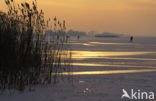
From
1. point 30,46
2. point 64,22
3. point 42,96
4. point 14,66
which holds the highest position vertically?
point 64,22

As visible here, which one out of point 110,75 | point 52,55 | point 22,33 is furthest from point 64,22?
point 110,75

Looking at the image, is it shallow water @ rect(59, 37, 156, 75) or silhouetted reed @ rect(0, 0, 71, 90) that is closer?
silhouetted reed @ rect(0, 0, 71, 90)

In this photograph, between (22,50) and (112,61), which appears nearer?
(22,50)

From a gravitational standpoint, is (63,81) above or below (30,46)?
below

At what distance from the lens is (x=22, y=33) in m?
5.71

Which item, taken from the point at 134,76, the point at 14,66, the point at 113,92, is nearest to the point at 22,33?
the point at 14,66

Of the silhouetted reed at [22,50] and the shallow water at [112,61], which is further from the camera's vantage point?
the shallow water at [112,61]

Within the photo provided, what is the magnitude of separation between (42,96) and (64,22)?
6.55ft

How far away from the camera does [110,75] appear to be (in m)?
7.82

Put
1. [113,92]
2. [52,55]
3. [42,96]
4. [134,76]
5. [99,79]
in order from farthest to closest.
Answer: [134,76], [99,79], [52,55], [113,92], [42,96]

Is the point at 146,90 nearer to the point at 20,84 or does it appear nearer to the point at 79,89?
the point at 79,89

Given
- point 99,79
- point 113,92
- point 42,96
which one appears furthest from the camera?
point 99,79

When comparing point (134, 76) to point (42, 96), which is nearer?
point (42, 96)

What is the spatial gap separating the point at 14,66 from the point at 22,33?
68cm
